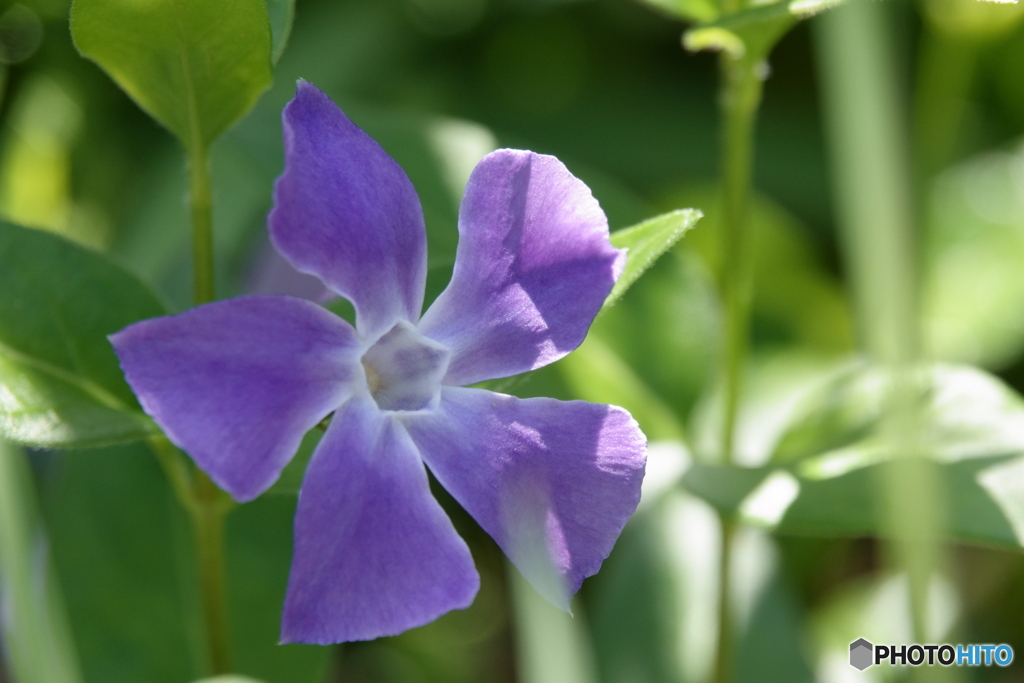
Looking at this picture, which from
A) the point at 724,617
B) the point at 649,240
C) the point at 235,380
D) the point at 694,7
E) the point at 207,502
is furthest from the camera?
the point at 724,617

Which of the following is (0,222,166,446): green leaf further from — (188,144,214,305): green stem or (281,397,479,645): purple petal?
(281,397,479,645): purple petal

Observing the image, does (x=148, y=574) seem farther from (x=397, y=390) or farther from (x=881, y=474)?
(x=881, y=474)

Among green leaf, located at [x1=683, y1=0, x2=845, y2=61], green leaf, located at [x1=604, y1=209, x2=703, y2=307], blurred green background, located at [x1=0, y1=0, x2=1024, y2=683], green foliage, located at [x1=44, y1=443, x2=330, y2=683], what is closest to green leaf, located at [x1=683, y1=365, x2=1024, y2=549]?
blurred green background, located at [x1=0, y1=0, x2=1024, y2=683]

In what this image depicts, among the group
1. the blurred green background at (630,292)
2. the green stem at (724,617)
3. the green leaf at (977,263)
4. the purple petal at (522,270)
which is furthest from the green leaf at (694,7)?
the green leaf at (977,263)

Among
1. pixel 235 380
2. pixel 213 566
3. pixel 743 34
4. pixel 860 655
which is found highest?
pixel 743 34

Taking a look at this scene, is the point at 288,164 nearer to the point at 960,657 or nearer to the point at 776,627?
the point at 960,657

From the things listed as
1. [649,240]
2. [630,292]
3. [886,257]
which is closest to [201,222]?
[649,240]

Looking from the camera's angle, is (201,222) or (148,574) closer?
(201,222)

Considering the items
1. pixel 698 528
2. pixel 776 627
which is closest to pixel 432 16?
pixel 698 528
